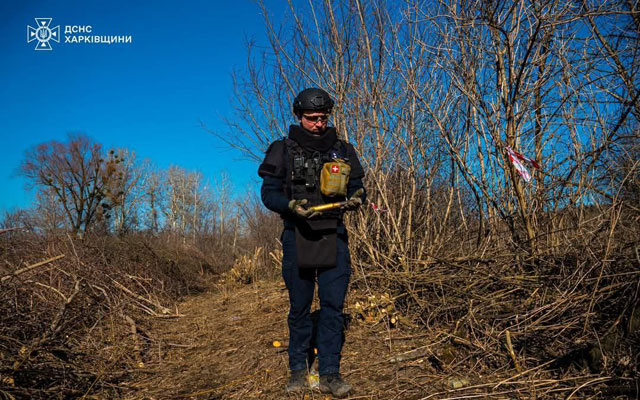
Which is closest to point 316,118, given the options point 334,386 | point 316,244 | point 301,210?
point 301,210

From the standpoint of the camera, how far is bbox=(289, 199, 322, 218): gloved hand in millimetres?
2650

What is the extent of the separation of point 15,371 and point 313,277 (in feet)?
6.44

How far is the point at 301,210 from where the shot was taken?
105 inches

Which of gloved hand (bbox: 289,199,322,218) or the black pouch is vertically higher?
gloved hand (bbox: 289,199,322,218)

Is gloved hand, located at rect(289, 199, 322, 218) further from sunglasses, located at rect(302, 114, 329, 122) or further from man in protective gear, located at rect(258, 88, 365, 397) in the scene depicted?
sunglasses, located at rect(302, 114, 329, 122)

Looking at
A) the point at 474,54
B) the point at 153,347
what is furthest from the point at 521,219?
the point at 153,347

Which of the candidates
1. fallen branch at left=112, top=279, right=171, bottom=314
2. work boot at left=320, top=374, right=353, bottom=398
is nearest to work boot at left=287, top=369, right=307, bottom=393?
work boot at left=320, top=374, right=353, bottom=398

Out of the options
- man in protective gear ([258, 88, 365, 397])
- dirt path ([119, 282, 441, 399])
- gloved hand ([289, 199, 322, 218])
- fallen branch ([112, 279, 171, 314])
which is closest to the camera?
gloved hand ([289, 199, 322, 218])

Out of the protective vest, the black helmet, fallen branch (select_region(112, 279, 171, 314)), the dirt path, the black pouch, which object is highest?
the black helmet

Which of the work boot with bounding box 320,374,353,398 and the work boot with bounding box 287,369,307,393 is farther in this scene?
the work boot with bounding box 287,369,307,393

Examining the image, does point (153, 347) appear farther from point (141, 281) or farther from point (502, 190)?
point (502, 190)

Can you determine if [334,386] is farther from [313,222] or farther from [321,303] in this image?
[313,222]

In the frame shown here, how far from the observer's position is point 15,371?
269 cm

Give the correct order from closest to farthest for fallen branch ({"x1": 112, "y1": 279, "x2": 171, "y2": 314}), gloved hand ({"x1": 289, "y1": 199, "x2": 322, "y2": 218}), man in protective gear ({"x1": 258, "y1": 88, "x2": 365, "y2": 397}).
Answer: gloved hand ({"x1": 289, "y1": 199, "x2": 322, "y2": 218}), man in protective gear ({"x1": 258, "y1": 88, "x2": 365, "y2": 397}), fallen branch ({"x1": 112, "y1": 279, "x2": 171, "y2": 314})
